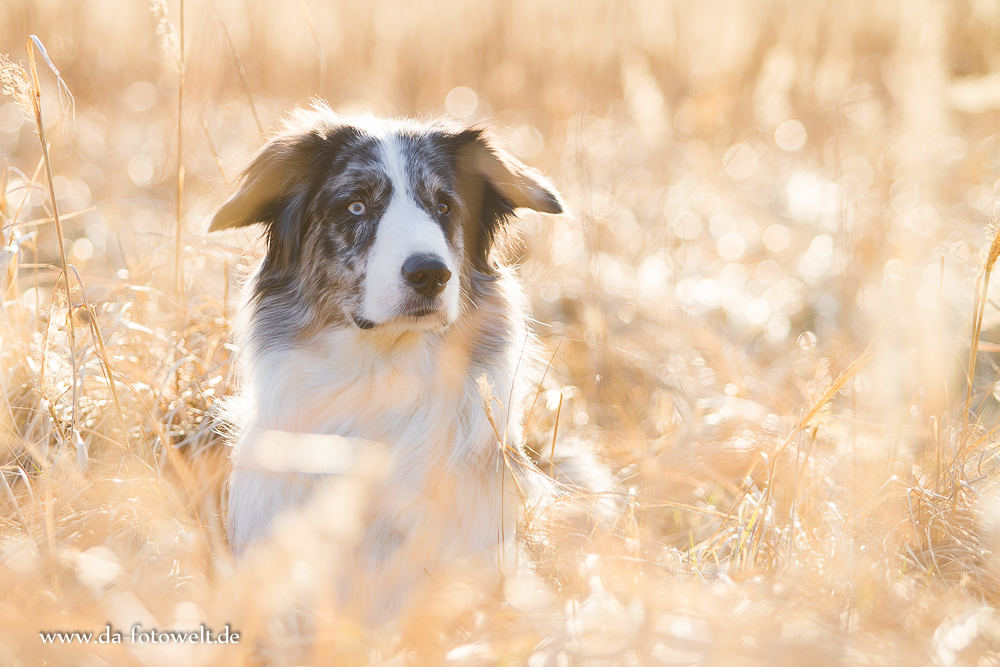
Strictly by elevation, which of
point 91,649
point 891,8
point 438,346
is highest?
point 891,8

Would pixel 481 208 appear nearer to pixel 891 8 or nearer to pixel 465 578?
pixel 465 578

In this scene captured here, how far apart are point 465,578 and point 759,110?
5.77 metres

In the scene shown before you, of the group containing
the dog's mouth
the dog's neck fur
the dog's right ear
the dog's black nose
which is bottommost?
the dog's neck fur

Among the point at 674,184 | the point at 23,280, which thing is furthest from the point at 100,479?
the point at 674,184

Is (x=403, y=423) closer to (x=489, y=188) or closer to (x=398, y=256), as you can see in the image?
(x=398, y=256)

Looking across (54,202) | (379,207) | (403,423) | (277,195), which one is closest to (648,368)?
(403,423)

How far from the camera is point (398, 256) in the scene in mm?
2764

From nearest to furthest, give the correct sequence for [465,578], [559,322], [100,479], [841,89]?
[465,578], [100,479], [559,322], [841,89]

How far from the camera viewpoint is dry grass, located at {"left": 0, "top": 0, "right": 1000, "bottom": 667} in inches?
85.5

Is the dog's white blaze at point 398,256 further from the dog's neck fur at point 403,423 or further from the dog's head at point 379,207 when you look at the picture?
the dog's neck fur at point 403,423

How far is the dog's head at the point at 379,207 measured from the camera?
2.81 metres

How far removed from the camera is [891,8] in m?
8.52

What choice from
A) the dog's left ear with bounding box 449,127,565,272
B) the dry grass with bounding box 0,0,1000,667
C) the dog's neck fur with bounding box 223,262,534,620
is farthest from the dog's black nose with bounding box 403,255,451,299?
the dry grass with bounding box 0,0,1000,667

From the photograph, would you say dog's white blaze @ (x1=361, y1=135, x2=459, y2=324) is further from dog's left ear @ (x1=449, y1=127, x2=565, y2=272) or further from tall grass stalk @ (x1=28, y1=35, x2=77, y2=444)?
tall grass stalk @ (x1=28, y1=35, x2=77, y2=444)
